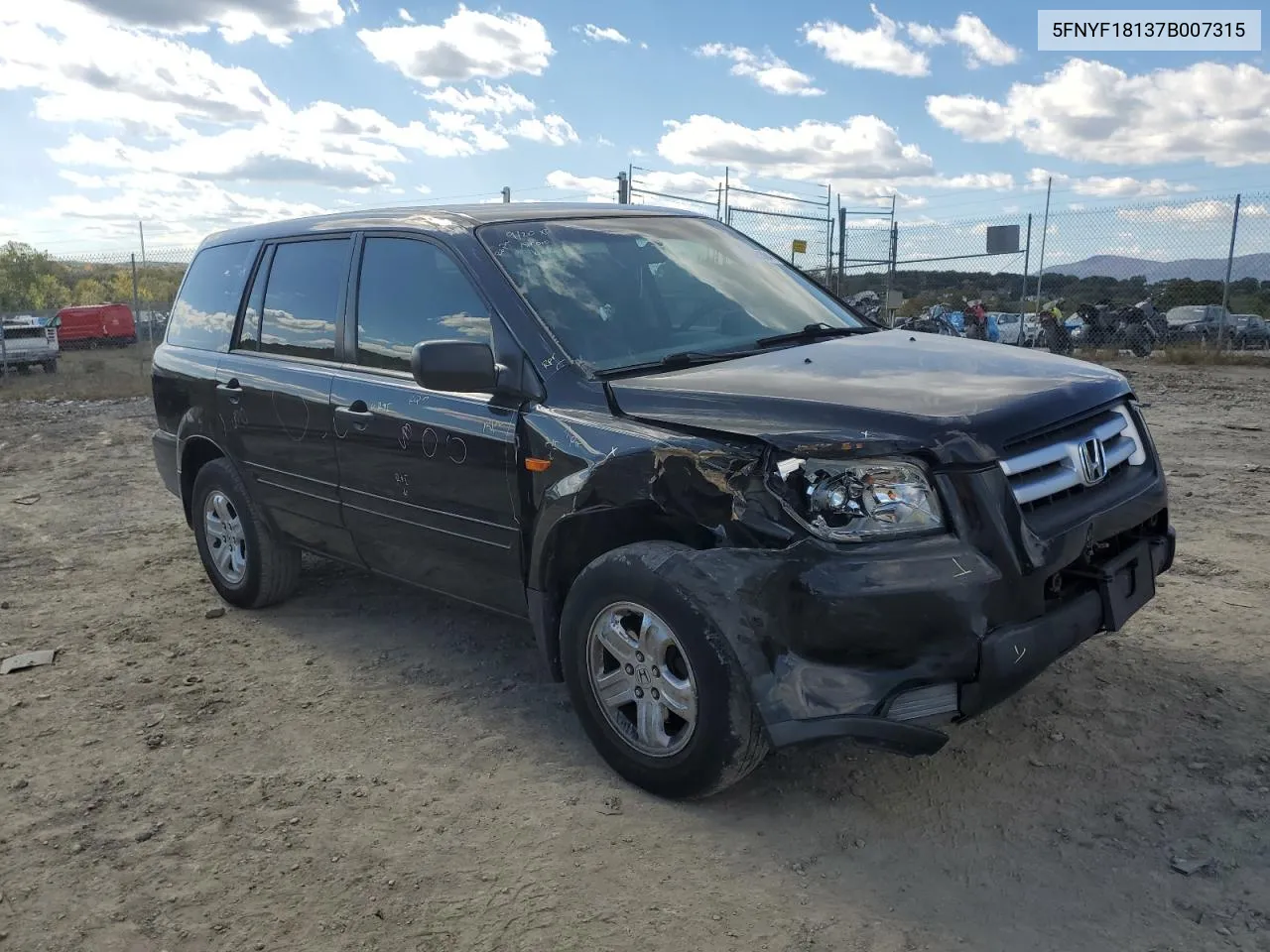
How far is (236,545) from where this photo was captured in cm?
524

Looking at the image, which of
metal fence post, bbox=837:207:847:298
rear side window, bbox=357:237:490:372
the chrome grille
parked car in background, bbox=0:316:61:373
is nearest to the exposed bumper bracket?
the chrome grille

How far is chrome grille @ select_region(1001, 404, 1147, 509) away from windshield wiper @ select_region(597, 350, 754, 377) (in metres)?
1.08

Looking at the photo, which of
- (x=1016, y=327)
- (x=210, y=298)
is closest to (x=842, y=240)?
(x=1016, y=327)

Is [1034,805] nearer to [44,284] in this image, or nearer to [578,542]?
[578,542]

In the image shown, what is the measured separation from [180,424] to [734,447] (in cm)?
365

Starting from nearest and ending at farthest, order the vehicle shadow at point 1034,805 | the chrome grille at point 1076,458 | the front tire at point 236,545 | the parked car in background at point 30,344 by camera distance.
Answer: the vehicle shadow at point 1034,805, the chrome grille at point 1076,458, the front tire at point 236,545, the parked car in background at point 30,344

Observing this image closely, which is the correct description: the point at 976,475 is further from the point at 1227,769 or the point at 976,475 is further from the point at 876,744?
the point at 1227,769

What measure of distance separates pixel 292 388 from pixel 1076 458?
3.17 metres

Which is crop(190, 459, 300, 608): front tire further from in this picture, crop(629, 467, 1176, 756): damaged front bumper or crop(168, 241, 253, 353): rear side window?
crop(629, 467, 1176, 756): damaged front bumper

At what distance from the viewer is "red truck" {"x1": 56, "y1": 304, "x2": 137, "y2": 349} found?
37750mm

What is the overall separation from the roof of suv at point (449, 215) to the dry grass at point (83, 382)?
45.0ft

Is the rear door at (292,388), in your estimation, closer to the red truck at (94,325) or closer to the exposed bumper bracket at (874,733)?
the exposed bumper bracket at (874,733)

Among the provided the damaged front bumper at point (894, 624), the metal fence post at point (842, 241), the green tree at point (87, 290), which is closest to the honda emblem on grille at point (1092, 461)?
the damaged front bumper at point (894, 624)

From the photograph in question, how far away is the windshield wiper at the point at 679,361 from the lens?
3.45 m
